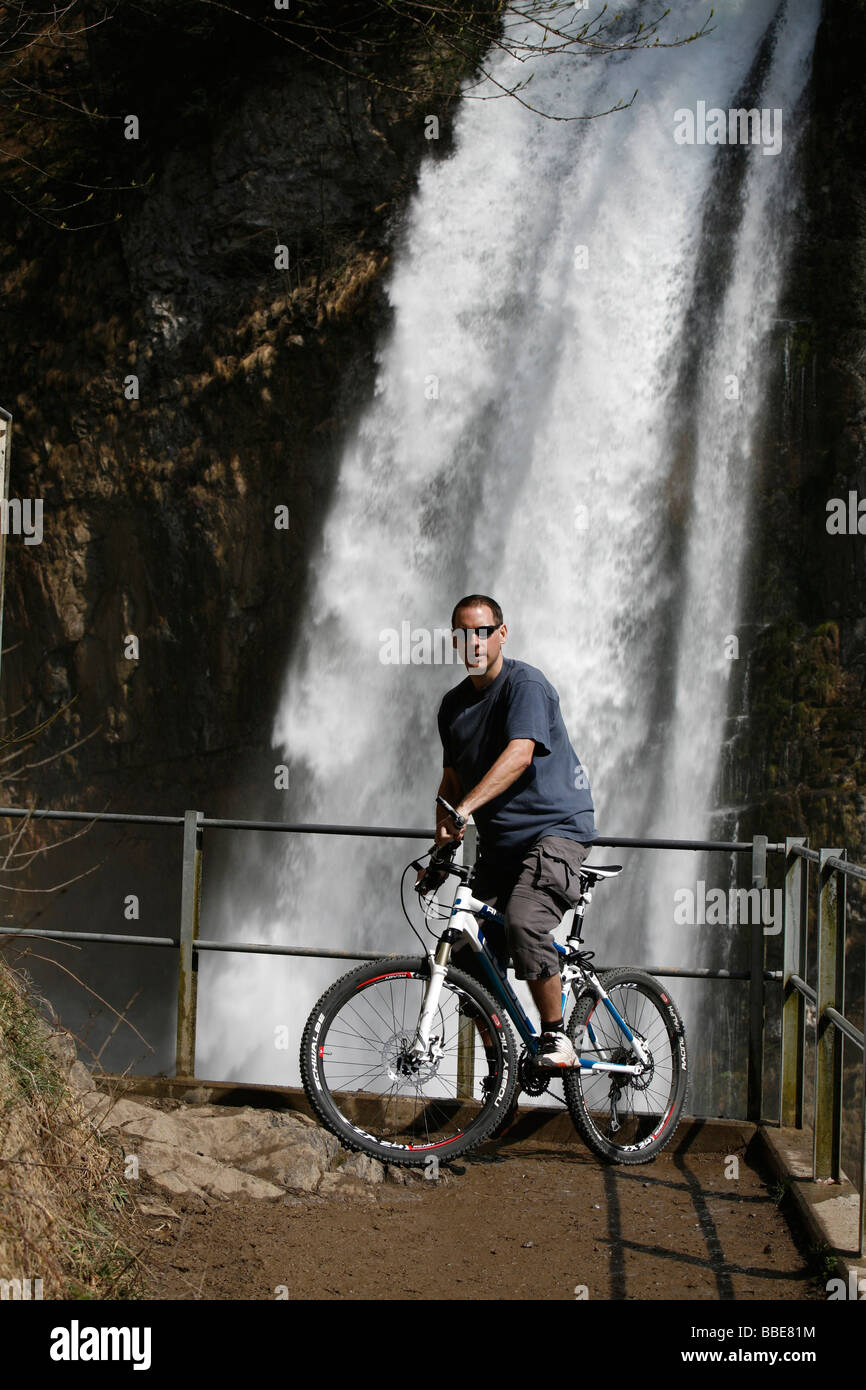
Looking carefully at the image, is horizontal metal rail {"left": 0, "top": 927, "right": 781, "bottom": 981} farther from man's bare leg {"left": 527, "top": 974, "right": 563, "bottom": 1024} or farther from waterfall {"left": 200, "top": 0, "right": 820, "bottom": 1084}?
waterfall {"left": 200, "top": 0, "right": 820, "bottom": 1084}

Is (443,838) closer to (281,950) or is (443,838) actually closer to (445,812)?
(445,812)

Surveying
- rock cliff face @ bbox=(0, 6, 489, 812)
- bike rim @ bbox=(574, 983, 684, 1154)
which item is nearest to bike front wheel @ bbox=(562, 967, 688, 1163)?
bike rim @ bbox=(574, 983, 684, 1154)

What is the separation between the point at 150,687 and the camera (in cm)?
1717

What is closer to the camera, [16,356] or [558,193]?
[558,193]

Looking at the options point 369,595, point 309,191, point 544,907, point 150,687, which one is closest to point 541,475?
point 369,595

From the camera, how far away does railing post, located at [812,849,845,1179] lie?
404 centimetres

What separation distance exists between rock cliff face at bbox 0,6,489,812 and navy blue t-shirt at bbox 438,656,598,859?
1136 centimetres

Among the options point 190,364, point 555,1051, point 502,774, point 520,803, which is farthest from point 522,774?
point 190,364

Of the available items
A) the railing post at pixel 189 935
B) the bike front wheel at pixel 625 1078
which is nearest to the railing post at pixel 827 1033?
the bike front wheel at pixel 625 1078

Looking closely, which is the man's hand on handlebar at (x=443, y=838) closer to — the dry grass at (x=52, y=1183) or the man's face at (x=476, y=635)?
the man's face at (x=476, y=635)

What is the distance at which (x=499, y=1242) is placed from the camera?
3871mm

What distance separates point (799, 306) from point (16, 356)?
10.3 meters

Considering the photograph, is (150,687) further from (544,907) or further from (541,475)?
(544,907)

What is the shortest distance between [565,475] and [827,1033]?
9396 millimetres
